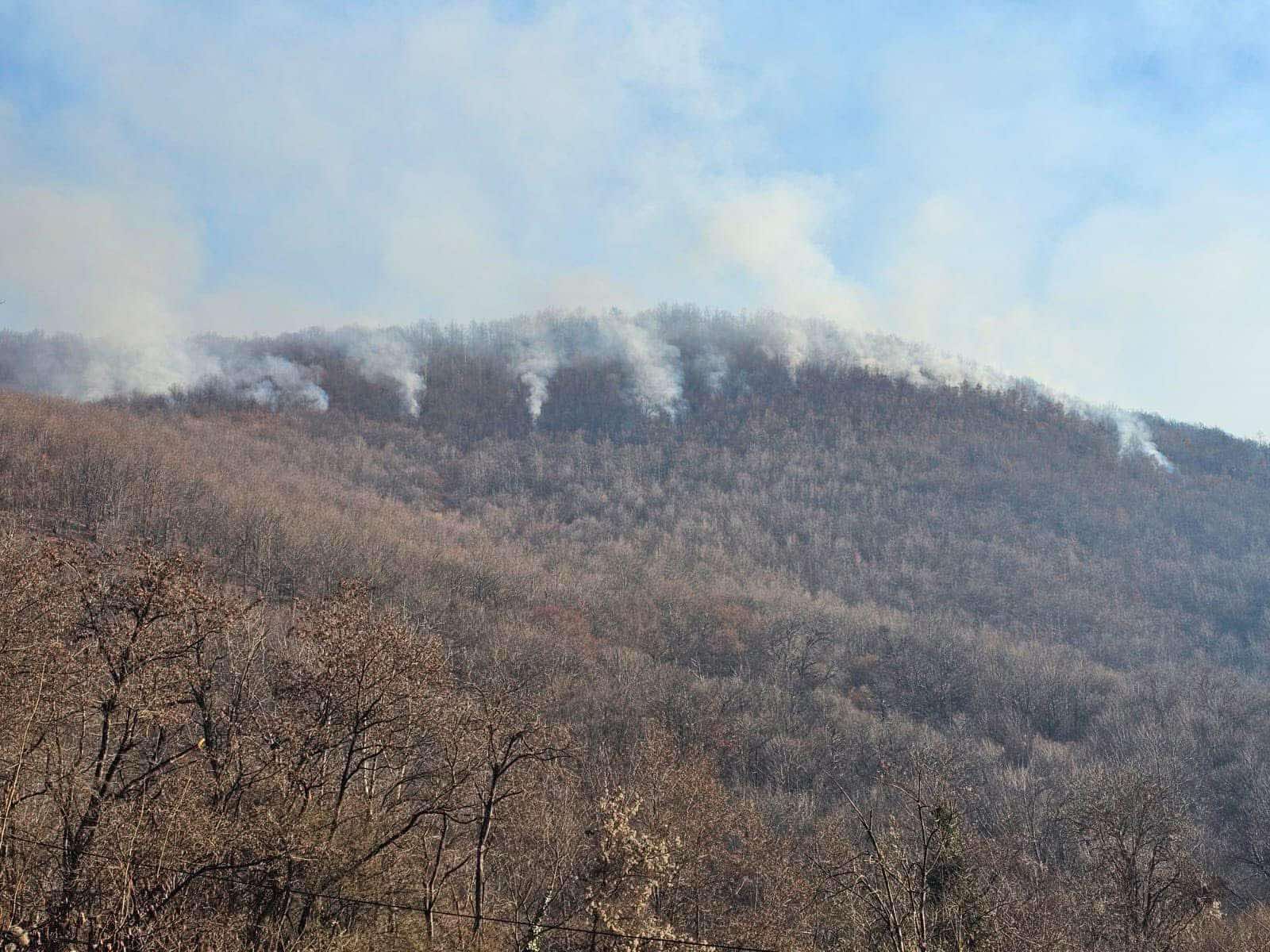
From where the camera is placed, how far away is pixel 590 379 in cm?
11106

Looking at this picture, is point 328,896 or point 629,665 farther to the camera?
point 629,665

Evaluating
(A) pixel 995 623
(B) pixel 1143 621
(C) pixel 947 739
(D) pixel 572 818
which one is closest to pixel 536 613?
(C) pixel 947 739

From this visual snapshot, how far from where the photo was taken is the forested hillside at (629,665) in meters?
13.4

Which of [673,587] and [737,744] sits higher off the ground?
[673,587]

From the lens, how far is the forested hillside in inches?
528

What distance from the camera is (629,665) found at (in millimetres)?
49500

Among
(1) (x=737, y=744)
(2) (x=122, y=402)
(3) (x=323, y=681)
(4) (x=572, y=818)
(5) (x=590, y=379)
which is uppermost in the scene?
(5) (x=590, y=379)

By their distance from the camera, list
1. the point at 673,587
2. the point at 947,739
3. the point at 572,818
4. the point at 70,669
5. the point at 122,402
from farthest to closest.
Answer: the point at 122,402 < the point at 673,587 < the point at 947,739 < the point at 572,818 < the point at 70,669

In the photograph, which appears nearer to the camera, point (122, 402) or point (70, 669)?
point (70, 669)

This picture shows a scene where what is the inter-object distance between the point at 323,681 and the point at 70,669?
355 cm

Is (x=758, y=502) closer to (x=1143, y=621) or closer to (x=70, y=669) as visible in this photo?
(x=1143, y=621)

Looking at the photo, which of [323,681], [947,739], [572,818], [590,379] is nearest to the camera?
[323,681]

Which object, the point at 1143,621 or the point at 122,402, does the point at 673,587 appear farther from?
the point at 122,402

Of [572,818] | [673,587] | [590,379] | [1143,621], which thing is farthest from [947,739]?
[590,379]
